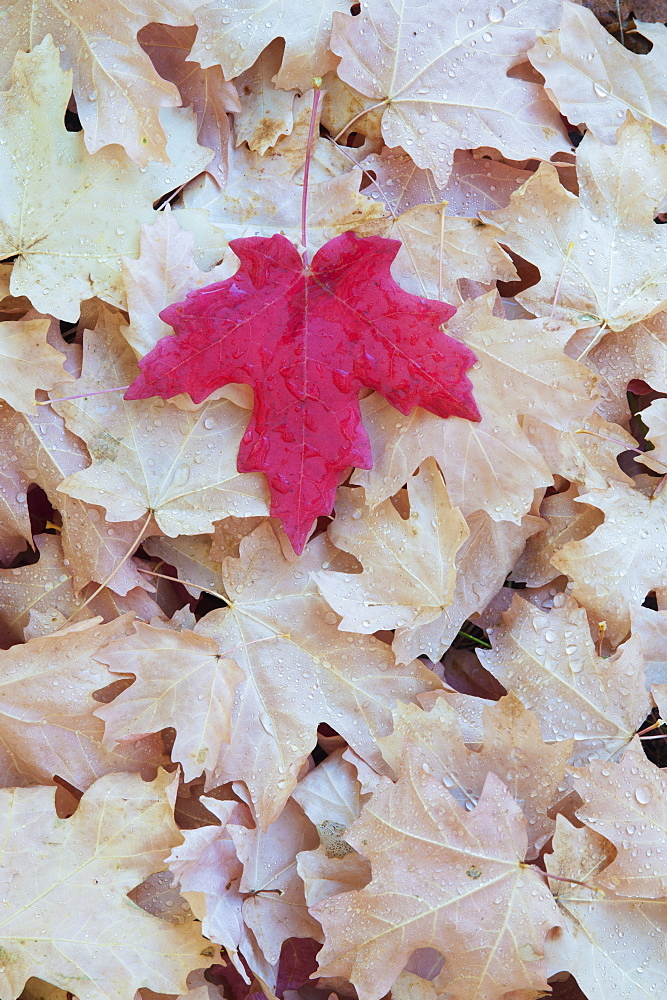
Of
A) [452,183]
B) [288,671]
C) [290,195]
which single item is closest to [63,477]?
[288,671]

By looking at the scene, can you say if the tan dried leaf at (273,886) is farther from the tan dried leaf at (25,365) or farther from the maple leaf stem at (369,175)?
the maple leaf stem at (369,175)

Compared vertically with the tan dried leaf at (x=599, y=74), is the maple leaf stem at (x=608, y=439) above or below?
below

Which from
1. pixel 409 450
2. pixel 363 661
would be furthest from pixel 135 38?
pixel 363 661

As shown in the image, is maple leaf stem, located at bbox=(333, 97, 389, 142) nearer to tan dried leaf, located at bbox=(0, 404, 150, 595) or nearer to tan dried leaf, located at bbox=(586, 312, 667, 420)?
tan dried leaf, located at bbox=(586, 312, 667, 420)

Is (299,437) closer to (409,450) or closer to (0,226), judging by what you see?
(409,450)

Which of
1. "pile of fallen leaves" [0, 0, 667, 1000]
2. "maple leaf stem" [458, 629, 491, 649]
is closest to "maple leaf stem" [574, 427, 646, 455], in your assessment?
"pile of fallen leaves" [0, 0, 667, 1000]

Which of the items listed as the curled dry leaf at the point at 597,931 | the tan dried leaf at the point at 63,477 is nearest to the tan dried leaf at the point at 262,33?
the tan dried leaf at the point at 63,477
